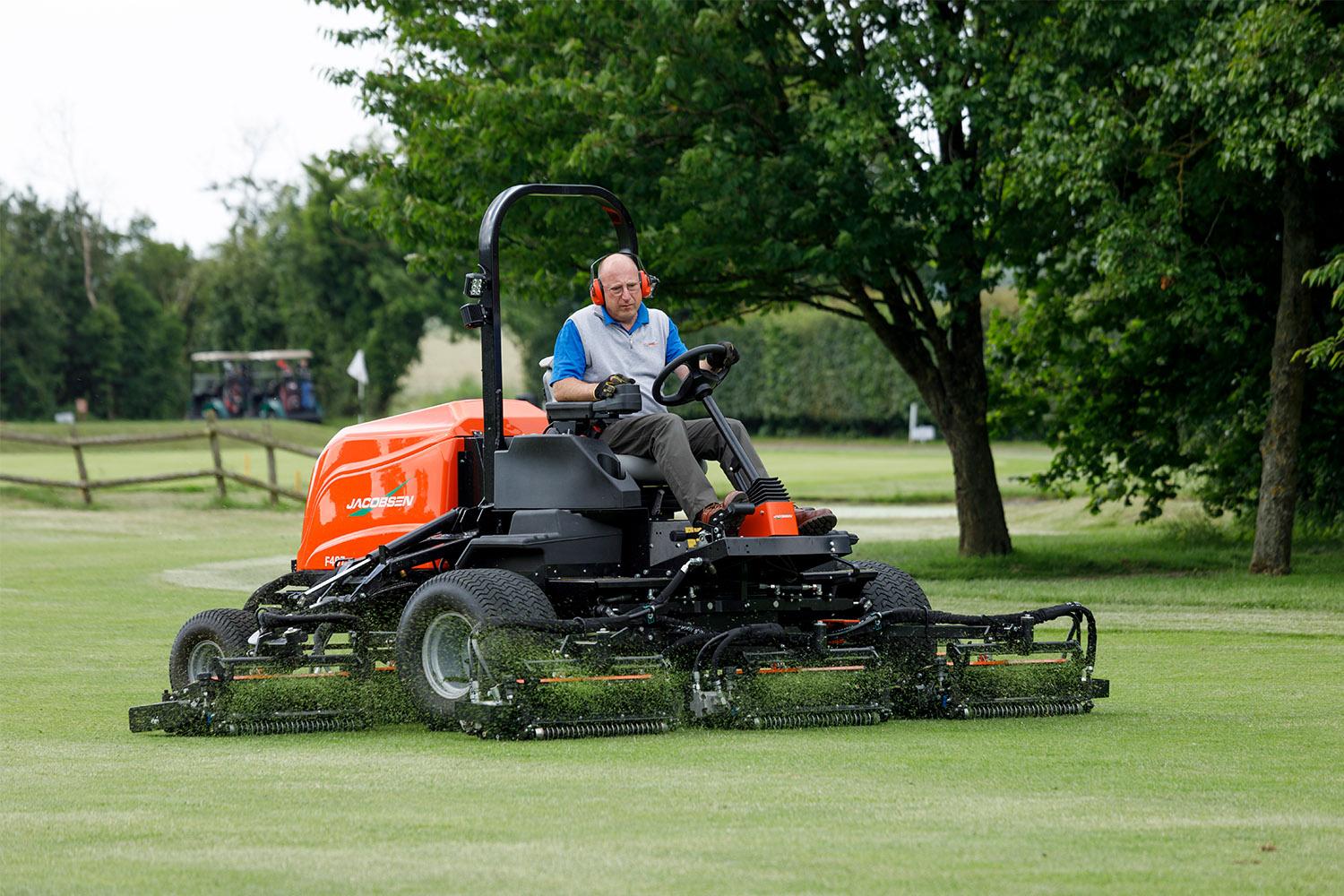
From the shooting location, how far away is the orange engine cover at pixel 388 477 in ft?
30.5

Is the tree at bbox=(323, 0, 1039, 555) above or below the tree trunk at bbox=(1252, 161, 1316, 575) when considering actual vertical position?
above

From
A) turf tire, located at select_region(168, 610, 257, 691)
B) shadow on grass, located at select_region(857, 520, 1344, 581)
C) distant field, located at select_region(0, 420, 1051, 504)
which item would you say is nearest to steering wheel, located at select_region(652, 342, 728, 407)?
turf tire, located at select_region(168, 610, 257, 691)

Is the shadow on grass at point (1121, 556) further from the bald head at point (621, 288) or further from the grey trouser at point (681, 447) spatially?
the grey trouser at point (681, 447)

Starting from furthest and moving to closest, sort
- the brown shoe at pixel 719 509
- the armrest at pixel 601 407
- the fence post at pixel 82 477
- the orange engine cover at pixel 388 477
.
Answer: the fence post at pixel 82 477 → the orange engine cover at pixel 388 477 → the armrest at pixel 601 407 → the brown shoe at pixel 719 509

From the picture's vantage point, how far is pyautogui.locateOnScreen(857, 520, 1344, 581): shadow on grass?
1950 centimetres

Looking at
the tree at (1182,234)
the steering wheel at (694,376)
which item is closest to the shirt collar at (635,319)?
the steering wheel at (694,376)

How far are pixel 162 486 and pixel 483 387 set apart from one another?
2953 centimetres

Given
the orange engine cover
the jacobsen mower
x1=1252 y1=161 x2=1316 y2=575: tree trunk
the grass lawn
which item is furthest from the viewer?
x1=1252 y1=161 x2=1316 y2=575: tree trunk

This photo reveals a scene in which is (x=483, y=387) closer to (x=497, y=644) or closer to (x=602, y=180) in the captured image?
(x=497, y=644)

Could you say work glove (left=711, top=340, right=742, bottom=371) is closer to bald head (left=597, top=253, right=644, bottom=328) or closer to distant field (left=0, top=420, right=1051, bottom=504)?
bald head (left=597, top=253, right=644, bottom=328)

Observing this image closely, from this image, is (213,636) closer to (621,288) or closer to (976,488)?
(621,288)

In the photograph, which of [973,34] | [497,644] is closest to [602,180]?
[973,34]

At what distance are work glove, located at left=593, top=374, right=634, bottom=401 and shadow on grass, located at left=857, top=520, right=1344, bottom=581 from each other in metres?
10.8

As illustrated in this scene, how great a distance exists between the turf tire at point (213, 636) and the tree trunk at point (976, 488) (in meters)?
12.4
